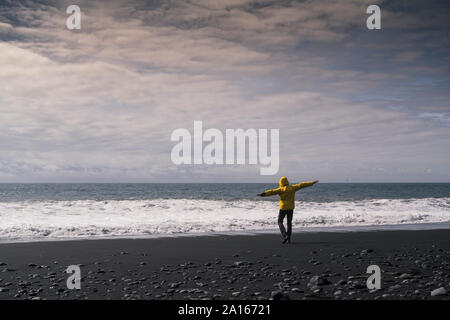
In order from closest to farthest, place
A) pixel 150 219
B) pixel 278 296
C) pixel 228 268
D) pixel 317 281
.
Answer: pixel 278 296, pixel 317 281, pixel 228 268, pixel 150 219

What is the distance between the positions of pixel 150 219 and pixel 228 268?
13.6 meters

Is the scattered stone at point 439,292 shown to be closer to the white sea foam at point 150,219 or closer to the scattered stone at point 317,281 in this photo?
the scattered stone at point 317,281

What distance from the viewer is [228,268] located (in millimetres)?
8094

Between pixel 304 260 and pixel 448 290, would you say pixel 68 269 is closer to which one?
pixel 304 260

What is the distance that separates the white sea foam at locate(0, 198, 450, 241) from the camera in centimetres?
1505

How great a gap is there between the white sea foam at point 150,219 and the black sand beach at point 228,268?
286cm

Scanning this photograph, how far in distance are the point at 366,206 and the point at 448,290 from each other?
26.7 metres

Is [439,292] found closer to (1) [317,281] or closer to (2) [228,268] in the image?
(1) [317,281]

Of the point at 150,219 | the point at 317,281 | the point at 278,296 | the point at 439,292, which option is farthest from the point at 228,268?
the point at 150,219

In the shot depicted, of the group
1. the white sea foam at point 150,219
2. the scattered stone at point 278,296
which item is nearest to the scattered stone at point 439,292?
the scattered stone at point 278,296

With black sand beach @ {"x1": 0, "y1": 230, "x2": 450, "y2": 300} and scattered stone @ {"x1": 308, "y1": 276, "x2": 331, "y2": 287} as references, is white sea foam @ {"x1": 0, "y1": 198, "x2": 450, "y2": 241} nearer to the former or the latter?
black sand beach @ {"x1": 0, "y1": 230, "x2": 450, "y2": 300}

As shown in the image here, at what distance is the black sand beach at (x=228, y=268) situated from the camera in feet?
20.3

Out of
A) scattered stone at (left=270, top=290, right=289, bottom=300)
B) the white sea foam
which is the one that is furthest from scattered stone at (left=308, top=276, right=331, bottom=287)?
the white sea foam
